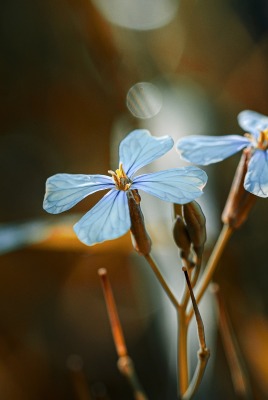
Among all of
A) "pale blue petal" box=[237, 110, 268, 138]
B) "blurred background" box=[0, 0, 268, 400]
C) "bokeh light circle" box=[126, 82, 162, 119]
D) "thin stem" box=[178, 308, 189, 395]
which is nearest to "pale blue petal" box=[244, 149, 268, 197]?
"pale blue petal" box=[237, 110, 268, 138]

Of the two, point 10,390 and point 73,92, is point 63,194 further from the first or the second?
point 73,92

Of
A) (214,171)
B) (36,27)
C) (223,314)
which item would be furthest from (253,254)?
(36,27)

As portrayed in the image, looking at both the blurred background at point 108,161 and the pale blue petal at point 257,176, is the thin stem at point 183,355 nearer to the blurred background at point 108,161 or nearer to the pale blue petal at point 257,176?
the pale blue petal at point 257,176

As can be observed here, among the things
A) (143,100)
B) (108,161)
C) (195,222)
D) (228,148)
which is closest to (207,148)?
(228,148)

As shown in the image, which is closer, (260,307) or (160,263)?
(260,307)

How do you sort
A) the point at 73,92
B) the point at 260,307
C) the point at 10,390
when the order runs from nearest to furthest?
the point at 260,307
the point at 10,390
the point at 73,92

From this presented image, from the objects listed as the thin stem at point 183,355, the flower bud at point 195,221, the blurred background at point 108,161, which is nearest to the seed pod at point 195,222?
the flower bud at point 195,221

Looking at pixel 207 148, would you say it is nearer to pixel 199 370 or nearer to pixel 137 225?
pixel 137 225
